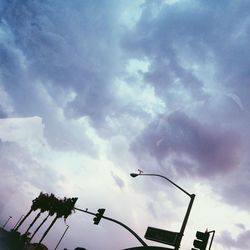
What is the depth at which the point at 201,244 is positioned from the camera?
1256 centimetres

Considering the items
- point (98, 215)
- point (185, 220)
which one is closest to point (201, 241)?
point (185, 220)

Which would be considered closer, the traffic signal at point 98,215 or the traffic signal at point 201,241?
the traffic signal at point 201,241

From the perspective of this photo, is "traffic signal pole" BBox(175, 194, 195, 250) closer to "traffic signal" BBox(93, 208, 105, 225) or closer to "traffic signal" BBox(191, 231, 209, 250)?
"traffic signal" BBox(191, 231, 209, 250)

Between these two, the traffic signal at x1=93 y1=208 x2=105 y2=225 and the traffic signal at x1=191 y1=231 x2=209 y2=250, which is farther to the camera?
the traffic signal at x1=93 y1=208 x2=105 y2=225

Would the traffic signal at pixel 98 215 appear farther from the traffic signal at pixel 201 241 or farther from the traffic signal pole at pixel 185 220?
the traffic signal at pixel 201 241

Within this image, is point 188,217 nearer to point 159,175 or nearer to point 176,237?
point 176,237

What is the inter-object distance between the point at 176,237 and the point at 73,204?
1015cm

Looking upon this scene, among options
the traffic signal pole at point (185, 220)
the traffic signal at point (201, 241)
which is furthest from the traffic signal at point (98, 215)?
the traffic signal at point (201, 241)

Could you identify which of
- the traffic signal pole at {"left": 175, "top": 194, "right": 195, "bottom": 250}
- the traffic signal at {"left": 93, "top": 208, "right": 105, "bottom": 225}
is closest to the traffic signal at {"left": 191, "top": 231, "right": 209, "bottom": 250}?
the traffic signal pole at {"left": 175, "top": 194, "right": 195, "bottom": 250}

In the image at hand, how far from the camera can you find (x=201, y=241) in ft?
41.5

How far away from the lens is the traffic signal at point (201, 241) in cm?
1252

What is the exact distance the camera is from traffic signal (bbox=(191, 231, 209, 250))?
12.5 m

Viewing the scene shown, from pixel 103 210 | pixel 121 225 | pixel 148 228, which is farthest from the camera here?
pixel 103 210

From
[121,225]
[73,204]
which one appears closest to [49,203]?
[73,204]
